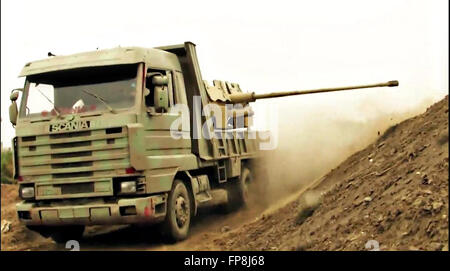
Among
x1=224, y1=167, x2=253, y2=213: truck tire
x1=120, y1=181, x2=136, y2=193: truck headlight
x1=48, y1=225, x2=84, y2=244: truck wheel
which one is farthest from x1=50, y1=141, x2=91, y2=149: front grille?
x1=224, y1=167, x2=253, y2=213: truck tire

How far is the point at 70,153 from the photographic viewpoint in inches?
306

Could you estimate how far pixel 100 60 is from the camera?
7887 millimetres

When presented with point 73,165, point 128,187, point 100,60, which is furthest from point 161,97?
point 73,165

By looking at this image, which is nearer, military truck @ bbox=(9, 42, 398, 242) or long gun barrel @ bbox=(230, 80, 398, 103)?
military truck @ bbox=(9, 42, 398, 242)

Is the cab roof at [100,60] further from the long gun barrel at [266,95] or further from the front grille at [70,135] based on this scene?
the long gun barrel at [266,95]

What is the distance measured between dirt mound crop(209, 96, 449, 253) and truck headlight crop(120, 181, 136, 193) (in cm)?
134

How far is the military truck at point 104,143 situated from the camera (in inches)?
299

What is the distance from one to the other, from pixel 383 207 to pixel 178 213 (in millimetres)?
3601

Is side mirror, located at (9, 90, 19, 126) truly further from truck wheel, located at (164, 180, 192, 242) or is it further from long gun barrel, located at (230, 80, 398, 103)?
long gun barrel, located at (230, 80, 398, 103)

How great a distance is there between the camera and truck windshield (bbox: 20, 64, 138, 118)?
25.5 ft

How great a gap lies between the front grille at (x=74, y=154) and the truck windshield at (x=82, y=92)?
1.20ft

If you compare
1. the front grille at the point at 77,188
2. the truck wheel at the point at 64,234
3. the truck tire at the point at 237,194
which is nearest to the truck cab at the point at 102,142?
the front grille at the point at 77,188
